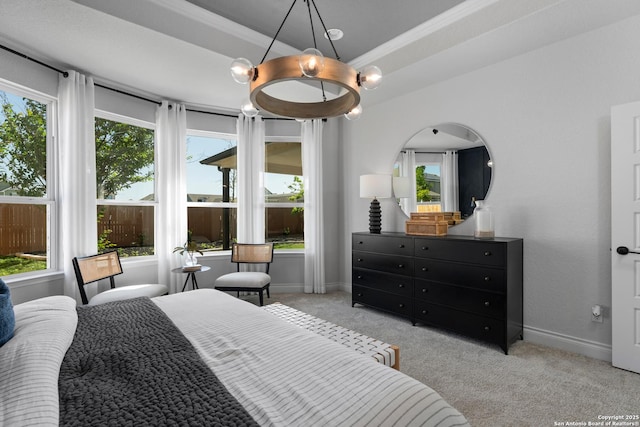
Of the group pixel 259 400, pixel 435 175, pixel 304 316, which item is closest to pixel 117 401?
pixel 259 400

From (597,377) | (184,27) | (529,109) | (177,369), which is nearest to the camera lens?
(177,369)

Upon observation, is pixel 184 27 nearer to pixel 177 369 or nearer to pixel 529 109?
pixel 177 369

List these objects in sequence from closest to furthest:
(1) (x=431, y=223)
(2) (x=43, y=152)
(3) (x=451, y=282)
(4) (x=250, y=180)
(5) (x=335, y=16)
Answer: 1. (5) (x=335, y=16)
2. (3) (x=451, y=282)
3. (2) (x=43, y=152)
4. (1) (x=431, y=223)
5. (4) (x=250, y=180)

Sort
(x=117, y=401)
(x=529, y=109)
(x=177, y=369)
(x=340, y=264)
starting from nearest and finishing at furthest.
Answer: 1. (x=117, y=401)
2. (x=177, y=369)
3. (x=529, y=109)
4. (x=340, y=264)

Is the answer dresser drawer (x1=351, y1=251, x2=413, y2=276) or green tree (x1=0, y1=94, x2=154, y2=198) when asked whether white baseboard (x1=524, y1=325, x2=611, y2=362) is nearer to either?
dresser drawer (x1=351, y1=251, x2=413, y2=276)

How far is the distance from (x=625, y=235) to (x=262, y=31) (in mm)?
3607

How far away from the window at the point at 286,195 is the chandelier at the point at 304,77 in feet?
A: 8.92

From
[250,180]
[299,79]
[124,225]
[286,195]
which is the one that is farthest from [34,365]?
[286,195]

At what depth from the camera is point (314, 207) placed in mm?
4840

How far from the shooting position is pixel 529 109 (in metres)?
3.05

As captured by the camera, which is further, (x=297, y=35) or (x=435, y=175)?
(x=435, y=175)

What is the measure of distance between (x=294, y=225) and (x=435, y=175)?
2.31 m

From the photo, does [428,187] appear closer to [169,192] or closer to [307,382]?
[307,382]

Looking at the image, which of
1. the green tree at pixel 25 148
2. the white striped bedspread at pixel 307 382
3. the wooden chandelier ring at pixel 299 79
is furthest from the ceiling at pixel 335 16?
the white striped bedspread at pixel 307 382
